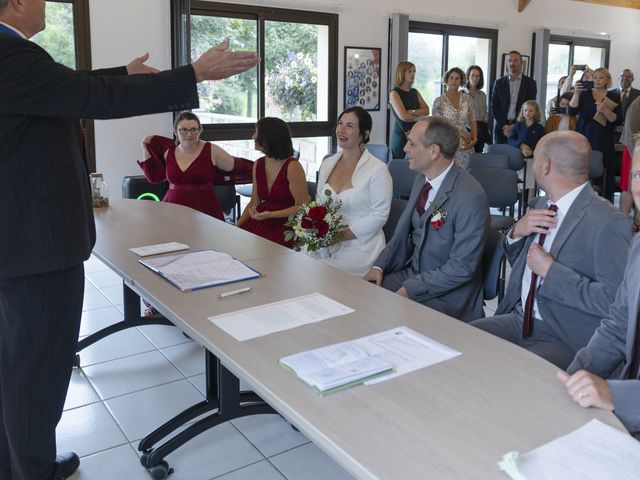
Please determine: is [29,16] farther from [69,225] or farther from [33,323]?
[33,323]

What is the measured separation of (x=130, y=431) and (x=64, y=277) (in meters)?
1.04

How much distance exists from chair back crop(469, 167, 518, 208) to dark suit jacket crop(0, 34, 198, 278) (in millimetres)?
3756

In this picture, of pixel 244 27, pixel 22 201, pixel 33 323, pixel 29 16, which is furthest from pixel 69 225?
pixel 244 27

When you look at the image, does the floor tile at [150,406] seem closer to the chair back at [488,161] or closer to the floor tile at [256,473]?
the floor tile at [256,473]

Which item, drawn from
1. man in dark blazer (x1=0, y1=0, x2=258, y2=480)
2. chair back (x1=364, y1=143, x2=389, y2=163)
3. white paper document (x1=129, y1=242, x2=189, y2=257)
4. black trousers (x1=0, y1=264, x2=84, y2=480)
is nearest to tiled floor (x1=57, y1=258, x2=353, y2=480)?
black trousers (x1=0, y1=264, x2=84, y2=480)

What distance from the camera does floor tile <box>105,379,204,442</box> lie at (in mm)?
2824

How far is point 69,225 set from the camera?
6.41 feet

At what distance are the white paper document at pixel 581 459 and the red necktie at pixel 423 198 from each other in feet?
5.93

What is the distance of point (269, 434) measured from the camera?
2.77 metres

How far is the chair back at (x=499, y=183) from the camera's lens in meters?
5.19

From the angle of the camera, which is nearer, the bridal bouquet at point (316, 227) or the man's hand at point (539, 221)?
the man's hand at point (539, 221)

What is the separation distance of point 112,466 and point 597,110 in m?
7.27

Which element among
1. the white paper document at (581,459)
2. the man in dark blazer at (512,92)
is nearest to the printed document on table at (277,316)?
the white paper document at (581,459)

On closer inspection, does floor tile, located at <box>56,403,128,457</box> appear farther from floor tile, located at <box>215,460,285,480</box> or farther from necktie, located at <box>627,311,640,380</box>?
necktie, located at <box>627,311,640,380</box>
